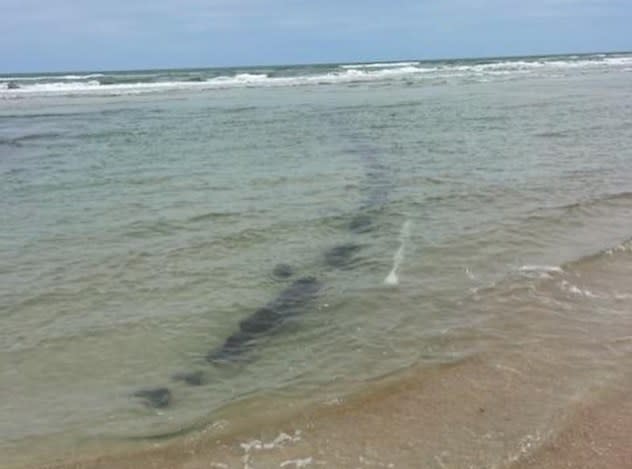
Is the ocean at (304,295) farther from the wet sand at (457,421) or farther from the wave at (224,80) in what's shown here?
the wave at (224,80)

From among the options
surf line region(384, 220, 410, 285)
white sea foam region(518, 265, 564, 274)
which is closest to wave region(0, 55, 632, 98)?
surf line region(384, 220, 410, 285)

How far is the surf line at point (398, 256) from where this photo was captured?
731 centimetres

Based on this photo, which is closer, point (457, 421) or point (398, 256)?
point (457, 421)

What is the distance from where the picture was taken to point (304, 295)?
7074 mm

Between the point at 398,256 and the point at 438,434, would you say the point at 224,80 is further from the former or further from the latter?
the point at 438,434

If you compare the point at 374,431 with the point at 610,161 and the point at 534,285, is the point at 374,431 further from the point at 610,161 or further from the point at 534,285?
the point at 610,161

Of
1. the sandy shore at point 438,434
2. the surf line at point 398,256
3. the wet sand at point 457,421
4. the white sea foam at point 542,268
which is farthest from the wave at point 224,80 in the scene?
the sandy shore at point 438,434

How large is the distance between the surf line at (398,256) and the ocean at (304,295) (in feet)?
0.10

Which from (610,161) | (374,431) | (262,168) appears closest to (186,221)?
(262,168)

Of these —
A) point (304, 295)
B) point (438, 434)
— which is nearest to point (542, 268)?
point (304, 295)

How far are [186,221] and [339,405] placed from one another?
18.7 ft

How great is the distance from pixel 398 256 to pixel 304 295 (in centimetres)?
155

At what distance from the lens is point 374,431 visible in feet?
14.7

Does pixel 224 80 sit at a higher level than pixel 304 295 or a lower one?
higher
